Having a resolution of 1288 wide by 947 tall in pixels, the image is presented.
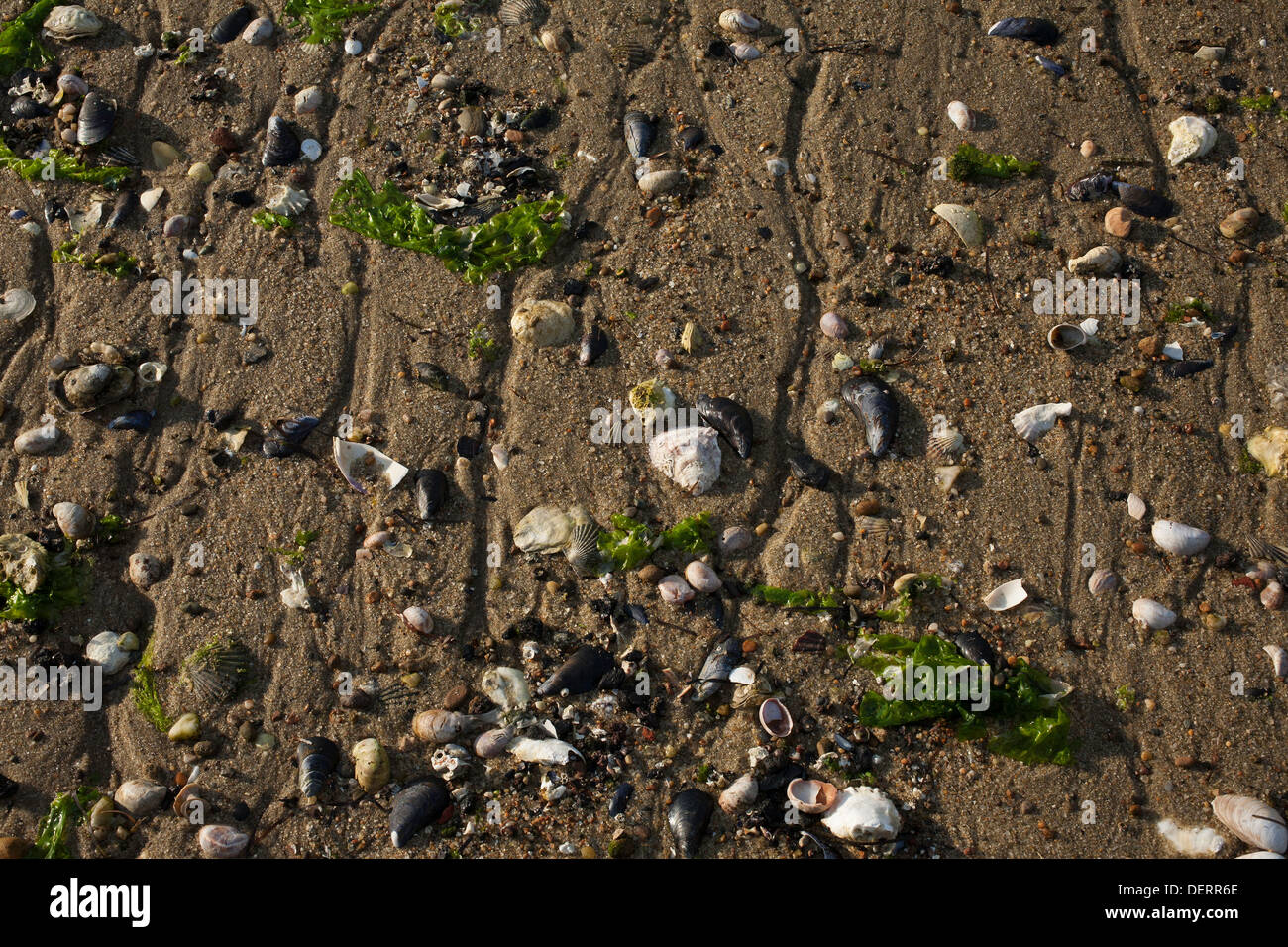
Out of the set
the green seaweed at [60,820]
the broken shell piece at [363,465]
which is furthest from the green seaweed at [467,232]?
the green seaweed at [60,820]

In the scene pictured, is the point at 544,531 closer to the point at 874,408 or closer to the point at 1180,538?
the point at 874,408

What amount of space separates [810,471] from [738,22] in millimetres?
2784

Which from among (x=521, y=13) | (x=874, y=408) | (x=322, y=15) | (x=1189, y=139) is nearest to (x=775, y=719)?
(x=874, y=408)

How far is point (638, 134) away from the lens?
489 cm

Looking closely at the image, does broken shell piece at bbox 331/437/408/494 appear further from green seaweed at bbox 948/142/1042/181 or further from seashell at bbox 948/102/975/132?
seashell at bbox 948/102/975/132

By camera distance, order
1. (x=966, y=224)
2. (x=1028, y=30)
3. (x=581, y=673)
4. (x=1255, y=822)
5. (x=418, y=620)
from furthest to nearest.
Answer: (x=1028, y=30) < (x=966, y=224) < (x=418, y=620) < (x=581, y=673) < (x=1255, y=822)

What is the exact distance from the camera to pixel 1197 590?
4113 mm

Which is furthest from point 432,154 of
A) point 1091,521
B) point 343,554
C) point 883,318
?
point 1091,521

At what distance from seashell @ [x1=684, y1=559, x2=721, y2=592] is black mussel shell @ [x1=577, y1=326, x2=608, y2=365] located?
4.06 ft

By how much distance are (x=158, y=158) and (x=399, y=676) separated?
349cm

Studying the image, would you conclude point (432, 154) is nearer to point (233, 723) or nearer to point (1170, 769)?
point (233, 723)

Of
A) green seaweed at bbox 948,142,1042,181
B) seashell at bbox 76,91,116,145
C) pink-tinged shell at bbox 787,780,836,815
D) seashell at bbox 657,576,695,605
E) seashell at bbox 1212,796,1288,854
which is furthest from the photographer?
seashell at bbox 76,91,116,145

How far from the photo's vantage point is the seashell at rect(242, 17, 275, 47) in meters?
5.31

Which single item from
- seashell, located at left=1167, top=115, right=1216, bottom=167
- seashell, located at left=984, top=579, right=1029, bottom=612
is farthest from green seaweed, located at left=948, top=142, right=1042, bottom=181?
seashell, located at left=984, top=579, right=1029, bottom=612
